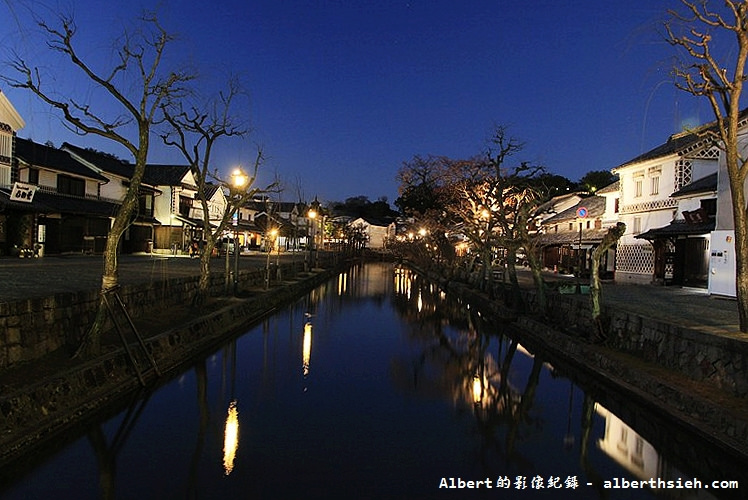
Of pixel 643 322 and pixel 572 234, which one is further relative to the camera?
pixel 572 234

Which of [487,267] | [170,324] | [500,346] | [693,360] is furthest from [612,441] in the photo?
[487,267]

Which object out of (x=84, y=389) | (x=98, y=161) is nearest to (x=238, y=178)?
(x=84, y=389)

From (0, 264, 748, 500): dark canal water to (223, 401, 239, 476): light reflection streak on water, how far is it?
0.11 feet

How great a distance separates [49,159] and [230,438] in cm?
3041

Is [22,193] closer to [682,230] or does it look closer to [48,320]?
[48,320]

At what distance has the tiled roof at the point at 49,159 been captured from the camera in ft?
92.1

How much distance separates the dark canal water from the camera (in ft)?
19.4

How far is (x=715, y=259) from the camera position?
17766 millimetres

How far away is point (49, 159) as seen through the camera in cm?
2998

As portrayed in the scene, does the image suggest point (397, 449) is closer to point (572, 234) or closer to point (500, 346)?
point (500, 346)

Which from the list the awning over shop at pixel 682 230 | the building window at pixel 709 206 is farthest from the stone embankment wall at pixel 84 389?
the building window at pixel 709 206

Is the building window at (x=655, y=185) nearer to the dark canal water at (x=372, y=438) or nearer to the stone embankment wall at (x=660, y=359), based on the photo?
the stone embankment wall at (x=660, y=359)

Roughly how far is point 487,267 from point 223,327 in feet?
53.0

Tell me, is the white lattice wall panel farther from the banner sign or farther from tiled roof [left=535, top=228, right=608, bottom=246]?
the banner sign
